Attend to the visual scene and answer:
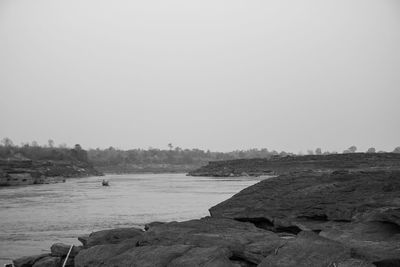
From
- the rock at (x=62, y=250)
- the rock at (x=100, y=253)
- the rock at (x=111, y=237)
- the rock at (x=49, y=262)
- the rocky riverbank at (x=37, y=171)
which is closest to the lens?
the rock at (x=100, y=253)

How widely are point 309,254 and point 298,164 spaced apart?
11126cm

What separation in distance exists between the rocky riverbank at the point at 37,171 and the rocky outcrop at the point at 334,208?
105065 millimetres

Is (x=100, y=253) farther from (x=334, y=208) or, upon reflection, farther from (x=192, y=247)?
(x=334, y=208)

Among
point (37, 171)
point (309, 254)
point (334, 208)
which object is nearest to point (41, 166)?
point (37, 171)

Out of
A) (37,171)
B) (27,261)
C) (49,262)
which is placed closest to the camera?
(49,262)

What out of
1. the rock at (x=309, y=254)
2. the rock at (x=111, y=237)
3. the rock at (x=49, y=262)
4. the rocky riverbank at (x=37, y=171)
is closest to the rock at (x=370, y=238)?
the rock at (x=309, y=254)

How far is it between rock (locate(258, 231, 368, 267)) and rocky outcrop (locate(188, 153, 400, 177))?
55.2 meters

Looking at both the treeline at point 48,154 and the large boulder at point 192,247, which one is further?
the treeline at point 48,154

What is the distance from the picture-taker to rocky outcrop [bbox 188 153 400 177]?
3641 inches

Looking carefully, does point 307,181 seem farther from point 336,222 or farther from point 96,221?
point 96,221

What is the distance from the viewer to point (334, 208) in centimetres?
1517

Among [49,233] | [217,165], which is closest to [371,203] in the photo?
[49,233]

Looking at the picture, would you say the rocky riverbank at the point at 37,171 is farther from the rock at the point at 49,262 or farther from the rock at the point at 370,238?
the rock at the point at 370,238

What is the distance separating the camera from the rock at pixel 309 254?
9.50 m
